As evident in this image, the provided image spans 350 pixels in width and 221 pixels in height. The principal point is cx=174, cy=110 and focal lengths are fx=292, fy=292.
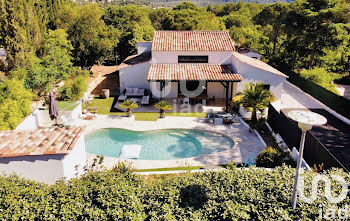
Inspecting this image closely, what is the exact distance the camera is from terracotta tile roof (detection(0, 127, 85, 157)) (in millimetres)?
12672

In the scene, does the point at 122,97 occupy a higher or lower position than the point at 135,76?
lower

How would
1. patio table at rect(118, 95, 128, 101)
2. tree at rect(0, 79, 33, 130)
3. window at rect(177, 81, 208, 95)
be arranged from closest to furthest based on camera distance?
1. tree at rect(0, 79, 33, 130)
2. patio table at rect(118, 95, 128, 101)
3. window at rect(177, 81, 208, 95)

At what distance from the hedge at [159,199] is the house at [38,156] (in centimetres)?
203

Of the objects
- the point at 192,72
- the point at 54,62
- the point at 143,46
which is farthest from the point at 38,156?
the point at 143,46

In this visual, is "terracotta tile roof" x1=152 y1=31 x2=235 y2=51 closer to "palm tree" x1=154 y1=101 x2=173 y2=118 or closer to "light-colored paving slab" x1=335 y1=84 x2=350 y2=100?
"palm tree" x1=154 y1=101 x2=173 y2=118

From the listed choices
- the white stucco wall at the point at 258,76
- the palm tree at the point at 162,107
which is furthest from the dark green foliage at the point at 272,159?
the white stucco wall at the point at 258,76

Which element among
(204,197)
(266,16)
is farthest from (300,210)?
(266,16)

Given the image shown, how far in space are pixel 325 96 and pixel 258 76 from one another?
6.90m

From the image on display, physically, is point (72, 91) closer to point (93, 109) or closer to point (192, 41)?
point (93, 109)

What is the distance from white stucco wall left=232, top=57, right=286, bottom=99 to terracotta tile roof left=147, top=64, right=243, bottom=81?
0.93 m

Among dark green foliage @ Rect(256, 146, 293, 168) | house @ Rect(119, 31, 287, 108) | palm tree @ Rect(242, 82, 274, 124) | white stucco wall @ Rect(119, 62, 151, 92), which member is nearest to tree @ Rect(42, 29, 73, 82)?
white stucco wall @ Rect(119, 62, 151, 92)

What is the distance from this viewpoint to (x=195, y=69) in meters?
28.9

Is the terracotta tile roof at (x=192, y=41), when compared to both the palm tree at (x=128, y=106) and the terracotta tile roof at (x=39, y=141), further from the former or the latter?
the terracotta tile roof at (x=39, y=141)

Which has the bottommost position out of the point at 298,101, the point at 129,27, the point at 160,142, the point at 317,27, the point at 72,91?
the point at 160,142
